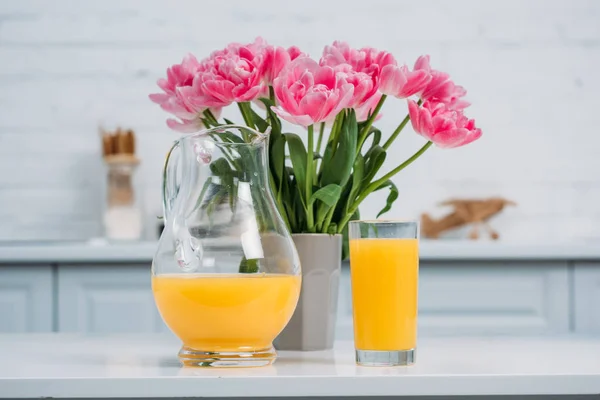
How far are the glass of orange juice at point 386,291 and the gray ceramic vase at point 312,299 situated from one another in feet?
0.50

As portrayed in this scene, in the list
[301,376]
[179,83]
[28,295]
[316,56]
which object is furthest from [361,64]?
[316,56]

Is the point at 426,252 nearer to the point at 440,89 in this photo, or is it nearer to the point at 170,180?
the point at 440,89

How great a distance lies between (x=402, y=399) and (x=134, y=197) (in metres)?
1.80

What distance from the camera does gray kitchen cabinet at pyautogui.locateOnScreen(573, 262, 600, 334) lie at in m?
2.10

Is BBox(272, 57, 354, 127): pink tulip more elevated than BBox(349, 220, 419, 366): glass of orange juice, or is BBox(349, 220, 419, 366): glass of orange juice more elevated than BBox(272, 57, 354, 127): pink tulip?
BBox(272, 57, 354, 127): pink tulip

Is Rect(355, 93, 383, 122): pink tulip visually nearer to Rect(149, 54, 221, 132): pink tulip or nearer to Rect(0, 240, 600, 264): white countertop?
Rect(149, 54, 221, 132): pink tulip

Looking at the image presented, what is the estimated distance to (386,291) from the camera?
2.79 feet

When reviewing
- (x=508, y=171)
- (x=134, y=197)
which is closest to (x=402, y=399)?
(x=134, y=197)

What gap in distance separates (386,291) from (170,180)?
0.25 meters

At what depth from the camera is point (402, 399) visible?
0.77m

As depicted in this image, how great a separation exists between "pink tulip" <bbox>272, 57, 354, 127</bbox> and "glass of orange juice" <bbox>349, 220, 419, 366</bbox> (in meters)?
0.12

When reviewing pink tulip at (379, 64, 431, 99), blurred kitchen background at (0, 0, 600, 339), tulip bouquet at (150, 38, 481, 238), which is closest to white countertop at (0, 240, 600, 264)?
blurred kitchen background at (0, 0, 600, 339)

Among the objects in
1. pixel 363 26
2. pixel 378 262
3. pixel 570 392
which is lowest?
pixel 570 392

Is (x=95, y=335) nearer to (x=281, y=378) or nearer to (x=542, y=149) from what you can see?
(x=281, y=378)
